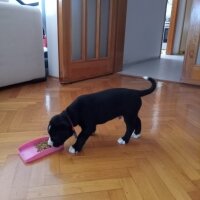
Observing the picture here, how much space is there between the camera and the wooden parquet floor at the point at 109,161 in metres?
0.87

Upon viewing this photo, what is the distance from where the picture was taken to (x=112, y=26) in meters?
2.71

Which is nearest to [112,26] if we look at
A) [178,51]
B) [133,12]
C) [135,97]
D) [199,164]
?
[133,12]

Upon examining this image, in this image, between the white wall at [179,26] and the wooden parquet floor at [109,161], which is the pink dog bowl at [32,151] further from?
the white wall at [179,26]

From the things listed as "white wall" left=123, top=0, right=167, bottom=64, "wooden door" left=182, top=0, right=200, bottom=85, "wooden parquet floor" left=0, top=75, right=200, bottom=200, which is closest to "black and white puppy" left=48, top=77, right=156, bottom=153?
"wooden parquet floor" left=0, top=75, right=200, bottom=200

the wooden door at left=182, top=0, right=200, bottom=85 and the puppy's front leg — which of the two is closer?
the puppy's front leg

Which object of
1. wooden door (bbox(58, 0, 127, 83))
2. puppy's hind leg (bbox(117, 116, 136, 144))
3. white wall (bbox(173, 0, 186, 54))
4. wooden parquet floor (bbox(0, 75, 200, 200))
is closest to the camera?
wooden parquet floor (bbox(0, 75, 200, 200))

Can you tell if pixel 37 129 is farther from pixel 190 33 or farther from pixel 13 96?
pixel 190 33

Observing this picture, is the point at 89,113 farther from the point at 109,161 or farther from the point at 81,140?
the point at 109,161

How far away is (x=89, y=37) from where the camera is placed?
102 inches

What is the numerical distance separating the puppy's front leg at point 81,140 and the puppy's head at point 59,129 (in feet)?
0.23

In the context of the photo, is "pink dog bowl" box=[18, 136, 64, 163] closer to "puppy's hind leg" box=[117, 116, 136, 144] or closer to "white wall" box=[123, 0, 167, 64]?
"puppy's hind leg" box=[117, 116, 136, 144]

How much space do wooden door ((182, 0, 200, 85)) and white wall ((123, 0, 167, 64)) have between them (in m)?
1.09

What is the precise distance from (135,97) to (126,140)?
0.25m

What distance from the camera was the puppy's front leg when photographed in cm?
108
